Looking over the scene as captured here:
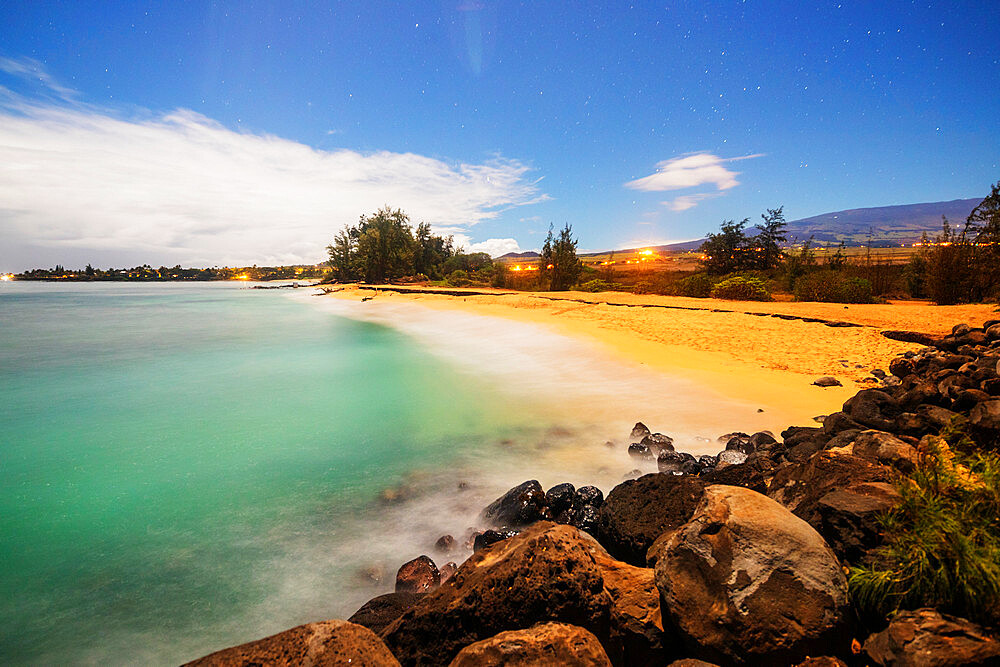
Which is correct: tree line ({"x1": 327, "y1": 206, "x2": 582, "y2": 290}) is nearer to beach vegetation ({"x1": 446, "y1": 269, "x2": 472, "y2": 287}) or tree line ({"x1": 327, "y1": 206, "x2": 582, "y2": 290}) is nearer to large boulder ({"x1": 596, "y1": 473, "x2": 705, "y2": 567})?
beach vegetation ({"x1": 446, "y1": 269, "x2": 472, "y2": 287})

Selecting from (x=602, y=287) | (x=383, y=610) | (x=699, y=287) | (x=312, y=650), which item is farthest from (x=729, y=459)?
(x=602, y=287)

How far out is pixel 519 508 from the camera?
473cm

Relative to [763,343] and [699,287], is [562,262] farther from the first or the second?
[763,343]

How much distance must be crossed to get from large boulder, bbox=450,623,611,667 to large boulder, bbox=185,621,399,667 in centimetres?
44

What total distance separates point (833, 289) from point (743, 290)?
3831 mm

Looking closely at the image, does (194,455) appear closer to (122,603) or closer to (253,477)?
(253,477)

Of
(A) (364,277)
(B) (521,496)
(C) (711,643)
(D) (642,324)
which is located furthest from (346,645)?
(A) (364,277)

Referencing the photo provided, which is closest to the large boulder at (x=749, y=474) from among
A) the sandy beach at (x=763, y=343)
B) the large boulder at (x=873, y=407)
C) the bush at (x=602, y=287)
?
the large boulder at (x=873, y=407)

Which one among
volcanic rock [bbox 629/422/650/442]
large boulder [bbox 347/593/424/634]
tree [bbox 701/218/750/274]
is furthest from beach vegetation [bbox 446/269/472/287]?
large boulder [bbox 347/593/424/634]

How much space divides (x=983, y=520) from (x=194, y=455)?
9.85 meters

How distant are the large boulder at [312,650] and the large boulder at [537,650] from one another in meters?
0.44

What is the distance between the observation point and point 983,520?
2279 mm

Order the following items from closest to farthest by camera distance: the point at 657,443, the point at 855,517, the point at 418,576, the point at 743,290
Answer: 1. the point at 855,517
2. the point at 418,576
3. the point at 657,443
4. the point at 743,290

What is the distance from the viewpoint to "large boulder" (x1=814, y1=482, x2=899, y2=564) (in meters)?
2.63
